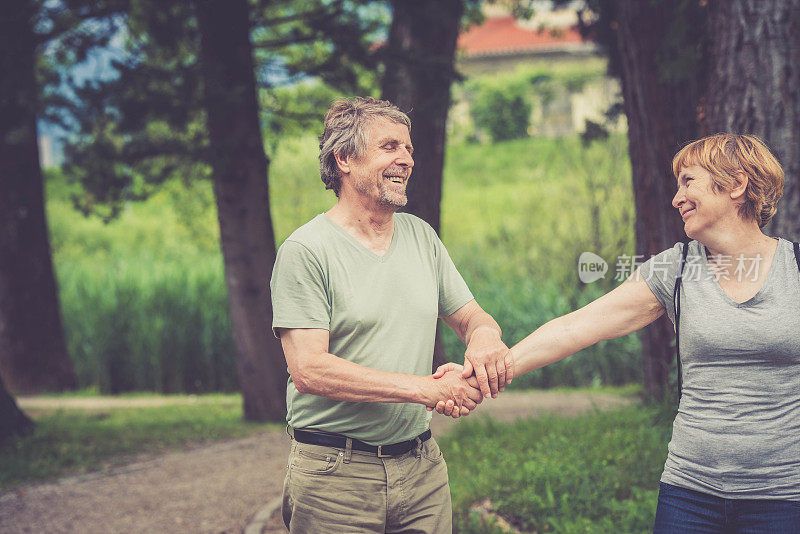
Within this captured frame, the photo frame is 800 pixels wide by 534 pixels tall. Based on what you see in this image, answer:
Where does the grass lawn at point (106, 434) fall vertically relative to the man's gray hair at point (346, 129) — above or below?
below

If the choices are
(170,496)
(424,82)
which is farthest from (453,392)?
(424,82)

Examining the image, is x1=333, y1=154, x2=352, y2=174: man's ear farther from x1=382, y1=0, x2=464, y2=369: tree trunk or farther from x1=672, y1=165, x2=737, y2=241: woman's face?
x1=382, y1=0, x2=464, y2=369: tree trunk

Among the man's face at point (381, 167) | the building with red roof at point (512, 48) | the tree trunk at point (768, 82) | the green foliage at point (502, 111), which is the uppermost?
the building with red roof at point (512, 48)

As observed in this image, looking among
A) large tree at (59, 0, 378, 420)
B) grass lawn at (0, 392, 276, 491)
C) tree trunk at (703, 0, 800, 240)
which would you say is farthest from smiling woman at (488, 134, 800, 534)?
large tree at (59, 0, 378, 420)

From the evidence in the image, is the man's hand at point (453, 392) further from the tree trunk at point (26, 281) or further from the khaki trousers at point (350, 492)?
the tree trunk at point (26, 281)

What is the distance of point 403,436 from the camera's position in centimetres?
301

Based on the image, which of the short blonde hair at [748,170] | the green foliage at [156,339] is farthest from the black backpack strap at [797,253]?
the green foliage at [156,339]

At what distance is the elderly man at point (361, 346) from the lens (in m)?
2.81

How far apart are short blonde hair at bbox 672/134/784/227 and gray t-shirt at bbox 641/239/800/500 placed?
18cm

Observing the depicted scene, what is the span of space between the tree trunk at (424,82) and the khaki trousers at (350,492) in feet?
16.9

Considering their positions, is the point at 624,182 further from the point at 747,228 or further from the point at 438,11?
the point at 747,228

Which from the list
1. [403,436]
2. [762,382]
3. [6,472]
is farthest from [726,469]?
[6,472]

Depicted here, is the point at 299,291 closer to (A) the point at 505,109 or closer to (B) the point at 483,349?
(B) the point at 483,349

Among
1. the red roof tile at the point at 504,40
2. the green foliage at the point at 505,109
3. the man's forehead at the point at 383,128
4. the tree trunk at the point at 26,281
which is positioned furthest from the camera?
the red roof tile at the point at 504,40
